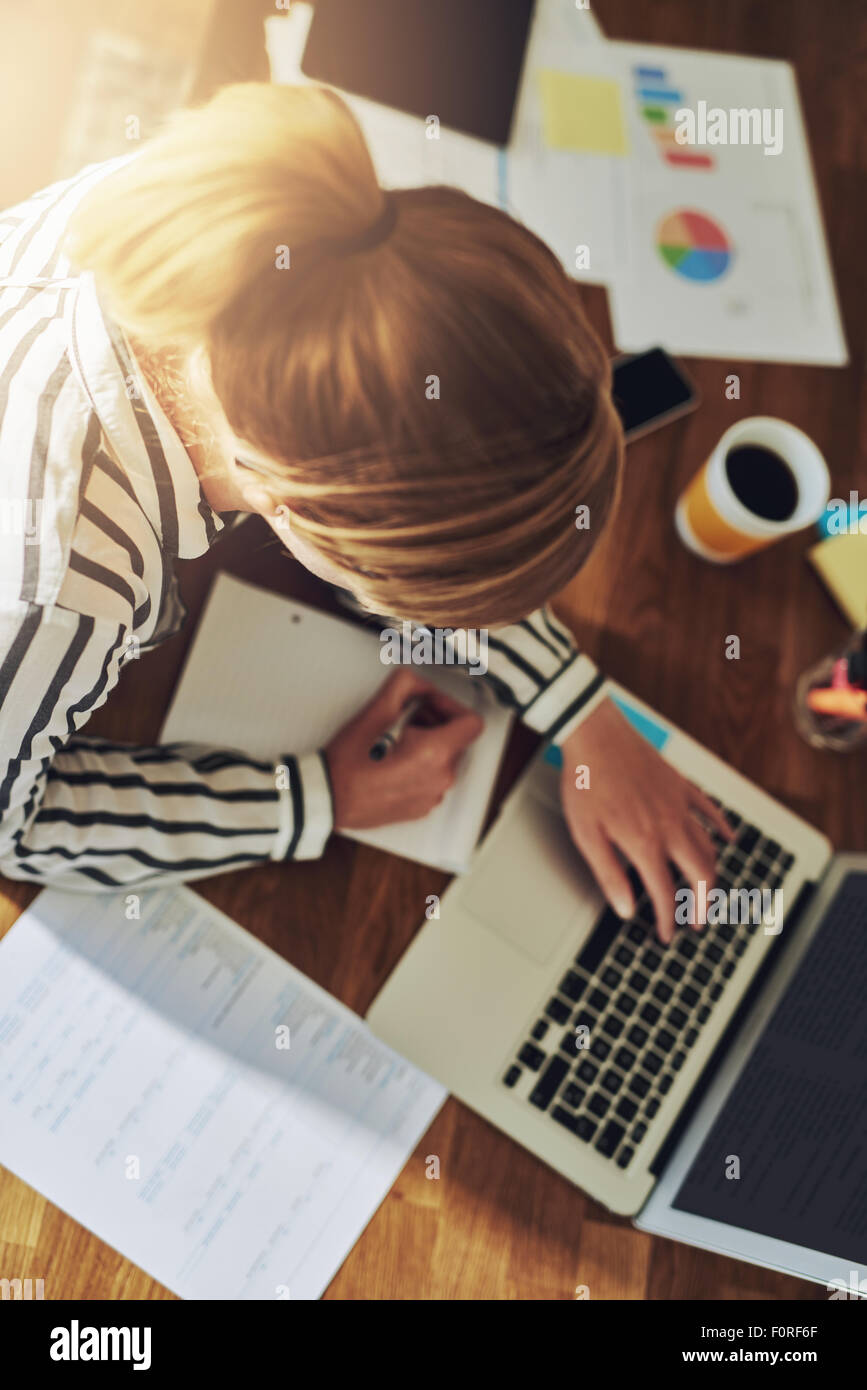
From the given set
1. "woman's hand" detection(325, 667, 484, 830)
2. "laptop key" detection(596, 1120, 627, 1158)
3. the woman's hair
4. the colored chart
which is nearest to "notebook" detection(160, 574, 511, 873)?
"woman's hand" detection(325, 667, 484, 830)

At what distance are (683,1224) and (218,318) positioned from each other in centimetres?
69

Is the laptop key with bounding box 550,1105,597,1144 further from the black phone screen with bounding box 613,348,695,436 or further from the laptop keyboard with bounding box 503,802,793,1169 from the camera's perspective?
the black phone screen with bounding box 613,348,695,436

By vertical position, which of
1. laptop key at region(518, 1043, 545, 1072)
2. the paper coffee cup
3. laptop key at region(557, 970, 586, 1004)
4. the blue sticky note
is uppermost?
the paper coffee cup

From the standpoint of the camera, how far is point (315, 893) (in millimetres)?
755

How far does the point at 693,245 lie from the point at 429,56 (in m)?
0.33

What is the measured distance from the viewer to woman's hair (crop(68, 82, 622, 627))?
396 millimetres

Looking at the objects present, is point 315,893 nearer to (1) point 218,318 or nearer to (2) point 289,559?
(2) point 289,559

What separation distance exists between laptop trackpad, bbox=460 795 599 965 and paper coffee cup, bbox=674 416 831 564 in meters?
0.30

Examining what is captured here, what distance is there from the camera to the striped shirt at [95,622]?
1.66ft

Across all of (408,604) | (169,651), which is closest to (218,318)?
(408,604)

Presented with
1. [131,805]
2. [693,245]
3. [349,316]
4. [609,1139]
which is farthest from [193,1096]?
[693,245]

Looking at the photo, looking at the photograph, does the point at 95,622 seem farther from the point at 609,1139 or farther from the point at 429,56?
the point at 429,56

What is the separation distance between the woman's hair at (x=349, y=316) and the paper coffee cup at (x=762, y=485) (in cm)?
38

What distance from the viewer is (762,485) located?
0.81m
